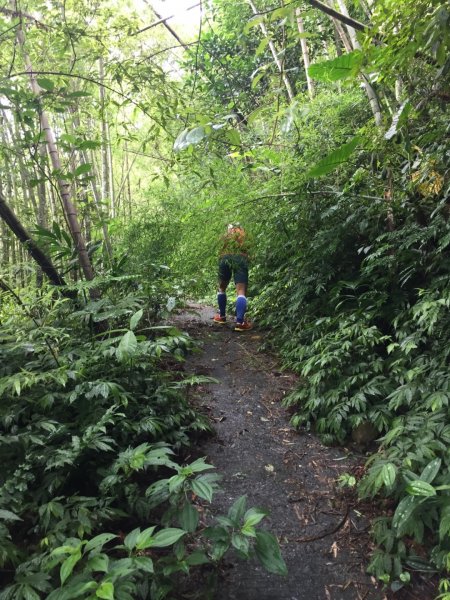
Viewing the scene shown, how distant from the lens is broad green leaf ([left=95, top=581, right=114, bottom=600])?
1151mm

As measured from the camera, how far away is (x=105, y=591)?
1.17 m

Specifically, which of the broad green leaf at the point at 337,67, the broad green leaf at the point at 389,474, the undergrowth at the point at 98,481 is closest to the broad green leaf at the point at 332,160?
the broad green leaf at the point at 337,67

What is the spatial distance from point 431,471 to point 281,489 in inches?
36.4

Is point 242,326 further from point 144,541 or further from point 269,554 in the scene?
point 144,541

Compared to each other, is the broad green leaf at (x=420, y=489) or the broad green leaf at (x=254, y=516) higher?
the broad green leaf at (x=254, y=516)

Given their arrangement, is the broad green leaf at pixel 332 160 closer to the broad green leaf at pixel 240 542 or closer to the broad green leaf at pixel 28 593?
the broad green leaf at pixel 240 542

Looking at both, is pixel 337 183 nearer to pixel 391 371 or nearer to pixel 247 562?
pixel 391 371

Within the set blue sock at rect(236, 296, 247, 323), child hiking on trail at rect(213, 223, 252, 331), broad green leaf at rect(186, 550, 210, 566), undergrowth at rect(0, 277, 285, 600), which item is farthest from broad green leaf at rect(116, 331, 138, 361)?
blue sock at rect(236, 296, 247, 323)

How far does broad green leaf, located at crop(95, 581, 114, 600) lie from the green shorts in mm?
4080

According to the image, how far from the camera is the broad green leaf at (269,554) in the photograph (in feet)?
4.81

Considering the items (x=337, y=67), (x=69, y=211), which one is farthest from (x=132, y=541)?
(x=337, y=67)

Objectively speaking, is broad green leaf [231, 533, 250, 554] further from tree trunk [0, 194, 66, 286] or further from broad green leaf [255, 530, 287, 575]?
tree trunk [0, 194, 66, 286]

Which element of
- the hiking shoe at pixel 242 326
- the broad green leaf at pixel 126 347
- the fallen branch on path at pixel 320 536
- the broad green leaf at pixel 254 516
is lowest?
the fallen branch on path at pixel 320 536

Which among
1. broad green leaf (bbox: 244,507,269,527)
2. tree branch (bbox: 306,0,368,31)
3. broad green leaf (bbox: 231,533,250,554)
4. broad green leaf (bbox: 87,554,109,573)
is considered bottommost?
broad green leaf (bbox: 231,533,250,554)
